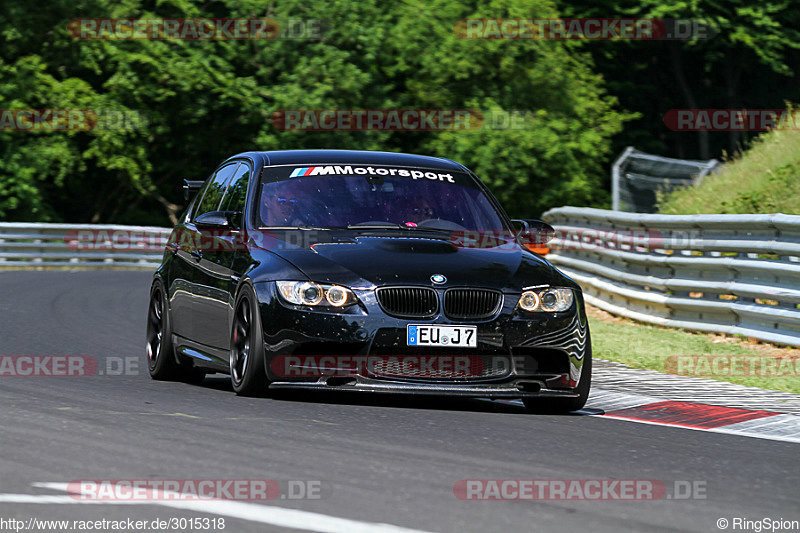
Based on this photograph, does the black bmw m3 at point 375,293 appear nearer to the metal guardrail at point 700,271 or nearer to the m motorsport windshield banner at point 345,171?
the m motorsport windshield banner at point 345,171

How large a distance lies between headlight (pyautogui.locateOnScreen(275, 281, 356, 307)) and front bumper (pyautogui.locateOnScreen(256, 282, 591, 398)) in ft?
0.17

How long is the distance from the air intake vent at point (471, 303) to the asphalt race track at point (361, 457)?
59 centimetres

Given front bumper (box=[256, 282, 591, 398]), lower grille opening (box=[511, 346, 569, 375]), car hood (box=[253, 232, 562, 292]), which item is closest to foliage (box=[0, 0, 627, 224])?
car hood (box=[253, 232, 562, 292])

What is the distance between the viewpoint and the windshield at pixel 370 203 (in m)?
9.55

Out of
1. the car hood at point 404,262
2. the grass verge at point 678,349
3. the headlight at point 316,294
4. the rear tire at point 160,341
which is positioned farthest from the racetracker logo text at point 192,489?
the grass verge at point 678,349

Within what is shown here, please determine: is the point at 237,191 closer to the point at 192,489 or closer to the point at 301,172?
the point at 301,172

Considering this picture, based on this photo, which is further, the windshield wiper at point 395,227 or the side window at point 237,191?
the side window at point 237,191

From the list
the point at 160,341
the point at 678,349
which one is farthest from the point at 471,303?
the point at 678,349

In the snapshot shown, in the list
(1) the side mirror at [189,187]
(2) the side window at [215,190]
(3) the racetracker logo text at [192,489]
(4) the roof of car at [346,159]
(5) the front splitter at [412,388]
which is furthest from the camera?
(1) the side mirror at [189,187]

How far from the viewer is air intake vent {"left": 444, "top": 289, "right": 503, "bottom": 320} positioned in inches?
336

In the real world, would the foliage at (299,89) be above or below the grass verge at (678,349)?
above

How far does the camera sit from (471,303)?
338 inches

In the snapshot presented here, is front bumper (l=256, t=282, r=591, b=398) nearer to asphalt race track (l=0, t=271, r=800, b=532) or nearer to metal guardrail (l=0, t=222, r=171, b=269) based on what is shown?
asphalt race track (l=0, t=271, r=800, b=532)

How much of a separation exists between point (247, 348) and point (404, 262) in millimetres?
1101
